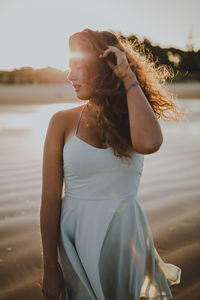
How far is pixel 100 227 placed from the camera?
1478mm

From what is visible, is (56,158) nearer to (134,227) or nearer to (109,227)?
(109,227)

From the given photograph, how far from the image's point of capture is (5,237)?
3197 mm

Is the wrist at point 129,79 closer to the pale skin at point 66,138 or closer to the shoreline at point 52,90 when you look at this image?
the pale skin at point 66,138

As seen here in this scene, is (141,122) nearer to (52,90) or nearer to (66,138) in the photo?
(66,138)

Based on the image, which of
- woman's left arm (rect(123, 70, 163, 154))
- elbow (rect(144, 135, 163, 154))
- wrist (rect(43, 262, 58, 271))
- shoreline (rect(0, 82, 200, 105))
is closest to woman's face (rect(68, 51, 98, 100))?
woman's left arm (rect(123, 70, 163, 154))

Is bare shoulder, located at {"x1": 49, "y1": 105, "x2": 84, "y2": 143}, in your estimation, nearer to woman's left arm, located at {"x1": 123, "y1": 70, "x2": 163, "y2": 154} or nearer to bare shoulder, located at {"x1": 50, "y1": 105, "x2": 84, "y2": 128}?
bare shoulder, located at {"x1": 50, "y1": 105, "x2": 84, "y2": 128}

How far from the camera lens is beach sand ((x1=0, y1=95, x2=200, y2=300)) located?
8.42 feet

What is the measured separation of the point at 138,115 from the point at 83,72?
385 mm

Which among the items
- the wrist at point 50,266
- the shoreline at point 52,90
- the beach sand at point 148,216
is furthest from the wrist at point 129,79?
the shoreline at point 52,90

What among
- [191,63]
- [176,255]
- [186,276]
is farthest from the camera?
[191,63]

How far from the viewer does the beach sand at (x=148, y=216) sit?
2566 millimetres

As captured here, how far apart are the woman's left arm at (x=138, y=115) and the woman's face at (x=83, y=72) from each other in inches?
4.3

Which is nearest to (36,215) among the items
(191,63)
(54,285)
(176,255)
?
(176,255)

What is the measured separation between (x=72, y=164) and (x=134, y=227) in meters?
0.50
